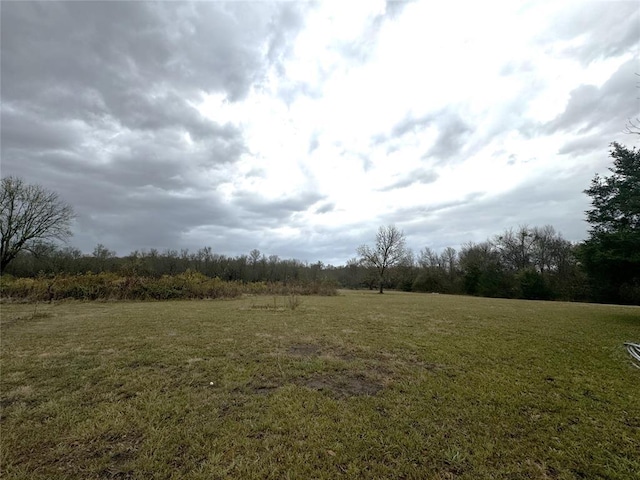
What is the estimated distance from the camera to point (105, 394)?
4094 millimetres

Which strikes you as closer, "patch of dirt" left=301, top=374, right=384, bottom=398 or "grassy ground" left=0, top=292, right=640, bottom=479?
"grassy ground" left=0, top=292, right=640, bottom=479

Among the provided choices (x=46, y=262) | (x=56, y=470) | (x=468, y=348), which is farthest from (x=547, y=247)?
(x=46, y=262)

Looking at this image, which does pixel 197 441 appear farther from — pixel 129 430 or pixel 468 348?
pixel 468 348

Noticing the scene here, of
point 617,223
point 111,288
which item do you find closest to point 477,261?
point 617,223

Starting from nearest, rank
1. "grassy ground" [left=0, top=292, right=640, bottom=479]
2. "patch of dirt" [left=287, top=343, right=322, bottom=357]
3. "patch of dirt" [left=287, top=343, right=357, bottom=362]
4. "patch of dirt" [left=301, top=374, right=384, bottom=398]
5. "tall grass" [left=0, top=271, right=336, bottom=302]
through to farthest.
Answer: "grassy ground" [left=0, top=292, right=640, bottom=479] → "patch of dirt" [left=301, top=374, right=384, bottom=398] → "patch of dirt" [left=287, top=343, right=357, bottom=362] → "patch of dirt" [left=287, top=343, right=322, bottom=357] → "tall grass" [left=0, top=271, right=336, bottom=302]

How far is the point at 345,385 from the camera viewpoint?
4.54 m

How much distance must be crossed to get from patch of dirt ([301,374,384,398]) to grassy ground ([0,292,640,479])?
0.04 meters

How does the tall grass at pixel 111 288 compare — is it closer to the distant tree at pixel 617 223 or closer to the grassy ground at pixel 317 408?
the grassy ground at pixel 317 408

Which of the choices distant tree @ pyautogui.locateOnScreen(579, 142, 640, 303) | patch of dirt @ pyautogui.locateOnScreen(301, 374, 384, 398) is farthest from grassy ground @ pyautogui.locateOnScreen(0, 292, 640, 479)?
distant tree @ pyautogui.locateOnScreen(579, 142, 640, 303)

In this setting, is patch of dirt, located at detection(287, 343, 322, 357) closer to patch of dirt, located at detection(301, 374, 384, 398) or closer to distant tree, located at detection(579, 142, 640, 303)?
patch of dirt, located at detection(301, 374, 384, 398)

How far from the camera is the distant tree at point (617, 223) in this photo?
35.2 feet

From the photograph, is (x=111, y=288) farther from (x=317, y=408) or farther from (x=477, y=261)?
(x=477, y=261)

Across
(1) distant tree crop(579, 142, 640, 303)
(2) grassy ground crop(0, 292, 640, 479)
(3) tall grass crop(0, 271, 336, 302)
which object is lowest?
(2) grassy ground crop(0, 292, 640, 479)

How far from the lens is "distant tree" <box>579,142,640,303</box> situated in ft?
35.2
